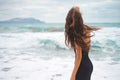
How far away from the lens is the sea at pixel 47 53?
3854 mm

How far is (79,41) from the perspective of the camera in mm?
2186

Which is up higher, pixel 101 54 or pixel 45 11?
pixel 45 11

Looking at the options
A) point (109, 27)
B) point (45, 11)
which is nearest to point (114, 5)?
point (109, 27)

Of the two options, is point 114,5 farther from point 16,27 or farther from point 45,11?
point 16,27

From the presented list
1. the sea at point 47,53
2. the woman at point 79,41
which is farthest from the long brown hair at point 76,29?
the sea at point 47,53

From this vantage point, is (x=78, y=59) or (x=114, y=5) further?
(x=114, y=5)

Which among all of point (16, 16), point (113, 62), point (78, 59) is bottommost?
point (113, 62)

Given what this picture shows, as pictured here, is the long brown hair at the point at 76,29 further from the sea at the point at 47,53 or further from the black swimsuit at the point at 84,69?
the sea at the point at 47,53

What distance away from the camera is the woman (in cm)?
219

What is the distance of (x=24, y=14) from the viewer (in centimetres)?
409

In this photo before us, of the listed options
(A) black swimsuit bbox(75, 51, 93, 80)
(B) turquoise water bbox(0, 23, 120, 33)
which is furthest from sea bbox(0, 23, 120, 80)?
(A) black swimsuit bbox(75, 51, 93, 80)

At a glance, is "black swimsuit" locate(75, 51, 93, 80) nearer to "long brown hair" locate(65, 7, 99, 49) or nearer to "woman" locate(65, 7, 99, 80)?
"woman" locate(65, 7, 99, 80)

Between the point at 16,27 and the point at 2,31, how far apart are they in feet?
0.77

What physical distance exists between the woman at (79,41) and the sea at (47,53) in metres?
1.61
